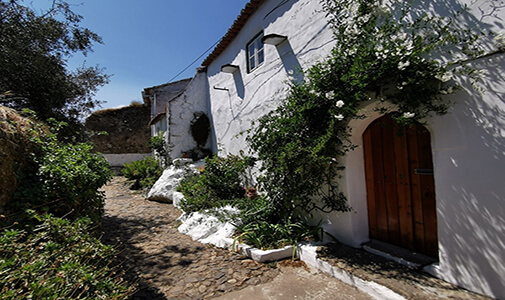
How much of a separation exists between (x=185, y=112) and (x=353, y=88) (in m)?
7.68

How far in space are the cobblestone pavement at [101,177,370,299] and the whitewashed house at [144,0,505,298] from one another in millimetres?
1100

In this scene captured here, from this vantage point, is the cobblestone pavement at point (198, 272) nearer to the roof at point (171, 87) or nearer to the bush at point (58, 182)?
the bush at point (58, 182)

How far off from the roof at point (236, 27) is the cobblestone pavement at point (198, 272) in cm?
597

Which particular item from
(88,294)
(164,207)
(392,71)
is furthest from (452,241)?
(164,207)

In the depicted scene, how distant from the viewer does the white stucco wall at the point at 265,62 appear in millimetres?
4578

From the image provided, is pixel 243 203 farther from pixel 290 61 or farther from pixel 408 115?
pixel 408 115

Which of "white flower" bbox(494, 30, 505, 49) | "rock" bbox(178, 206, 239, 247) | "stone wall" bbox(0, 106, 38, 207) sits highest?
"white flower" bbox(494, 30, 505, 49)

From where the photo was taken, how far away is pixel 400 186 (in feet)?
11.2

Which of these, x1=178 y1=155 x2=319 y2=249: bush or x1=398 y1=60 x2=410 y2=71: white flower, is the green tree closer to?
x1=178 y1=155 x2=319 y2=249: bush

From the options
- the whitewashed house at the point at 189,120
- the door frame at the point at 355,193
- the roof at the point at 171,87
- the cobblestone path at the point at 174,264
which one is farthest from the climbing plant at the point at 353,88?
the roof at the point at 171,87

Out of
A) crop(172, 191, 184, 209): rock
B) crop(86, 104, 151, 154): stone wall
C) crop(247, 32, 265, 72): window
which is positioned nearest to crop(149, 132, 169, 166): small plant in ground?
crop(172, 191, 184, 209): rock

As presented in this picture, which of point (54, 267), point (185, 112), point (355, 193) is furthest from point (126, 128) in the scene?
point (355, 193)

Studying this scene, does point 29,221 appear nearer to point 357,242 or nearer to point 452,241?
point 357,242

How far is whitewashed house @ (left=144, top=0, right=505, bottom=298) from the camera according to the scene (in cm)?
236
